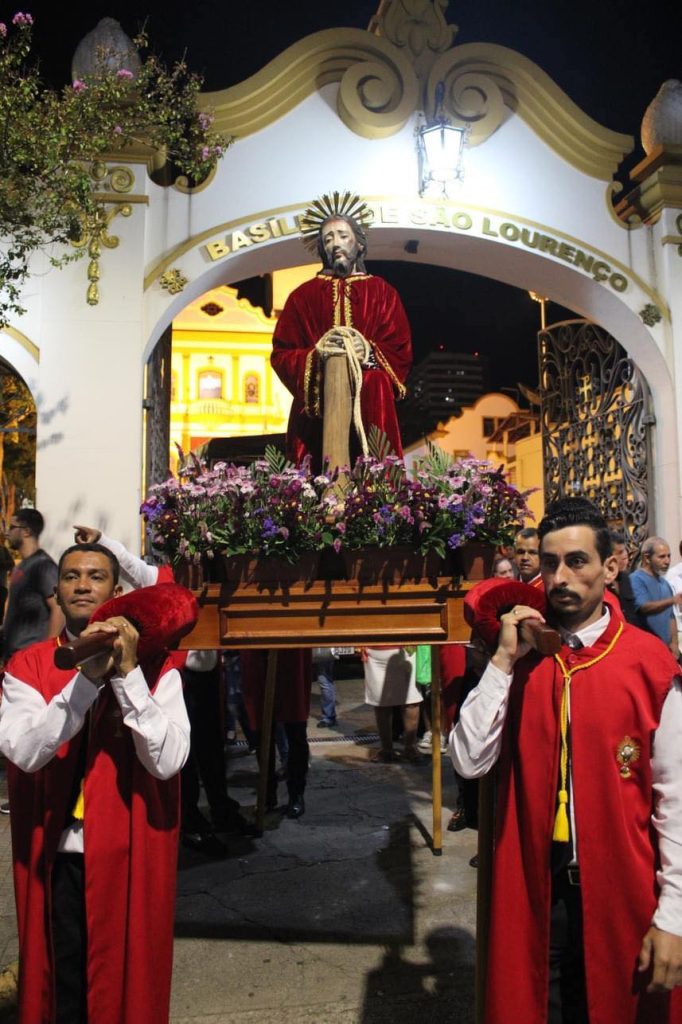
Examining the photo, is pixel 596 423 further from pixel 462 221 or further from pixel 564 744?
pixel 564 744

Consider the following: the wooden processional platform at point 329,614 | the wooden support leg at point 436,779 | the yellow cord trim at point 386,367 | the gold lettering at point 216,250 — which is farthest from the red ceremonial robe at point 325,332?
the gold lettering at point 216,250

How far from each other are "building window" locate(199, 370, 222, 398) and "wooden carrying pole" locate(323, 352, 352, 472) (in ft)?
51.0

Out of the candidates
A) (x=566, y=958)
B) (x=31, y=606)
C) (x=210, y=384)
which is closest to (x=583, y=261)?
(x=31, y=606)

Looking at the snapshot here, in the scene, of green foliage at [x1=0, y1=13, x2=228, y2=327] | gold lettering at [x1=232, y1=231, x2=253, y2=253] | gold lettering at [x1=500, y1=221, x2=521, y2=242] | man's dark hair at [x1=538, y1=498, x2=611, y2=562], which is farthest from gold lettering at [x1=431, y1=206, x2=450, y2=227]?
man's dark hair at [x1=538, y1=498, x2=611, y2=562]

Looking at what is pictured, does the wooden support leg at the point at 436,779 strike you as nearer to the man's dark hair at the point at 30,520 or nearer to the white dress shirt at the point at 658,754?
the white dress shirt at the point at 658,754

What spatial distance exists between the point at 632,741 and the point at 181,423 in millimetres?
18136

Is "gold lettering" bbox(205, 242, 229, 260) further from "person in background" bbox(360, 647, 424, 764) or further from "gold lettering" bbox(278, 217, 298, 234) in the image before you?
"person in background" bbox(360, 647, 424, 764)

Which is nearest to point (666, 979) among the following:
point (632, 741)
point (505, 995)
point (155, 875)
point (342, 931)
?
point (505, 995)

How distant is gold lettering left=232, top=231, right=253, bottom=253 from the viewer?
783 cm

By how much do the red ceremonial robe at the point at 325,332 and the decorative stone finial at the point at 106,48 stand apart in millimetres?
4076

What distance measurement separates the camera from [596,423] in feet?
30.9

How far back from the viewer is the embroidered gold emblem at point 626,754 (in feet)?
6.86

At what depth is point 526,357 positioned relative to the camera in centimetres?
2258

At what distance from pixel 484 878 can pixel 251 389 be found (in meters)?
17.9
